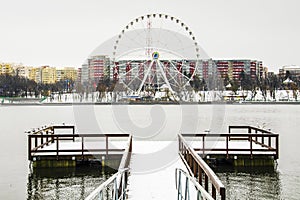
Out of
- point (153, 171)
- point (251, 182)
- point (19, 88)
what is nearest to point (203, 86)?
point (19, 88)

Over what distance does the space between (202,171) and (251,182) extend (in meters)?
4.36

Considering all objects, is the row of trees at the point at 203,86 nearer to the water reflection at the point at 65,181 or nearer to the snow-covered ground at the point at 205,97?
the snow-covered ground at the point at 205,97

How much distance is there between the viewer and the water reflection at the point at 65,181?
1397 centimetres

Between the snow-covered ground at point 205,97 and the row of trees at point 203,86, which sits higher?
the row of trees at point 203,86

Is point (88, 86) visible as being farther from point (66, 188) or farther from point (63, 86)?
point (66, 188)

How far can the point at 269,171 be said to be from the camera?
16625mm

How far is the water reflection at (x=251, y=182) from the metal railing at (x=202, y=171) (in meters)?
1.83

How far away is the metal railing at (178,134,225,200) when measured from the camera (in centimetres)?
718

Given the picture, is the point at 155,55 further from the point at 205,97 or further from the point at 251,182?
the point at 205,97

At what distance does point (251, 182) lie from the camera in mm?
15250

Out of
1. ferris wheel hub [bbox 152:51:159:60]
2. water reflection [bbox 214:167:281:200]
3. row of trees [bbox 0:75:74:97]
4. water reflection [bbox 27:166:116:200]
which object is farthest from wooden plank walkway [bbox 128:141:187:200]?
row of trees [bbox 0:75:74:97]

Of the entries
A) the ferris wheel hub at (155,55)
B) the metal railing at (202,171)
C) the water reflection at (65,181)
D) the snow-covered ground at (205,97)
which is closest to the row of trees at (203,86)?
the snow-covered ground at (205,97)

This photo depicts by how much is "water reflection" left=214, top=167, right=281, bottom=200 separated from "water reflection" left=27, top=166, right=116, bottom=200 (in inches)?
164

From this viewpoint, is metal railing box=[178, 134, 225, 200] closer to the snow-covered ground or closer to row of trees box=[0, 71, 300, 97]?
the snow-covered ground
